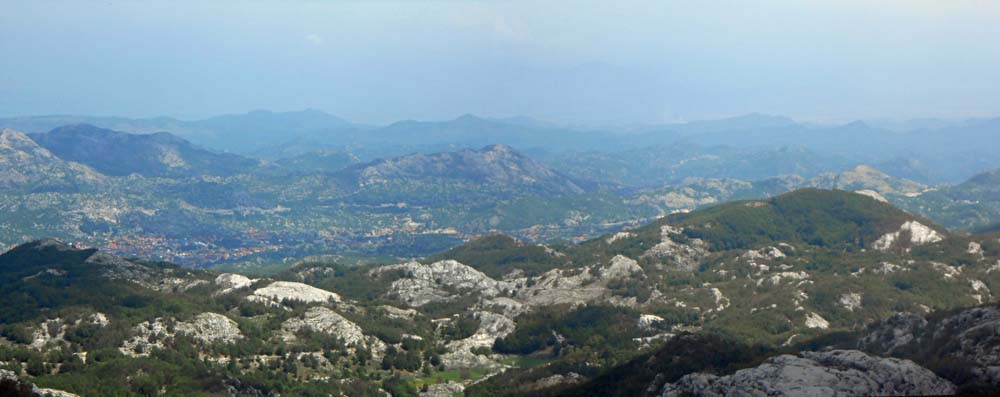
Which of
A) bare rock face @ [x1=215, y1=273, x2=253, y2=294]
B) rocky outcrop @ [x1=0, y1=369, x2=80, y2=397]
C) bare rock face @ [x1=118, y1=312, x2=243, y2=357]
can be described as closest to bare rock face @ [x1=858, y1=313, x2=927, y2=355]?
rocky outcrop @ [x1=0, y1=369, x2=80, y2=397]

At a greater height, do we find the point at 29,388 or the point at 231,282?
the point at 29,388

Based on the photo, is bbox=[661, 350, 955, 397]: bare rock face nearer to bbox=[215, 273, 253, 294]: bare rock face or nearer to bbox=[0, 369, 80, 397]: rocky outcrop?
bbox=[0, 369, 80, 397]: rocky outcrop

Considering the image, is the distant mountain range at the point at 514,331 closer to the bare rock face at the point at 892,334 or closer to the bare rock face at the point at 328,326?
the bare rock face at the point at 892,334

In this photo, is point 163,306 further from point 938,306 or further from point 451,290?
point 938,306

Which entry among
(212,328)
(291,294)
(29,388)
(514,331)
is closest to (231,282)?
(291,294)

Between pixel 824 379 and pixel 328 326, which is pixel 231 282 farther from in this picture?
pixel 824 379

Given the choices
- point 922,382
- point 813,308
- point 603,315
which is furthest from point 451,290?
point 922,382
